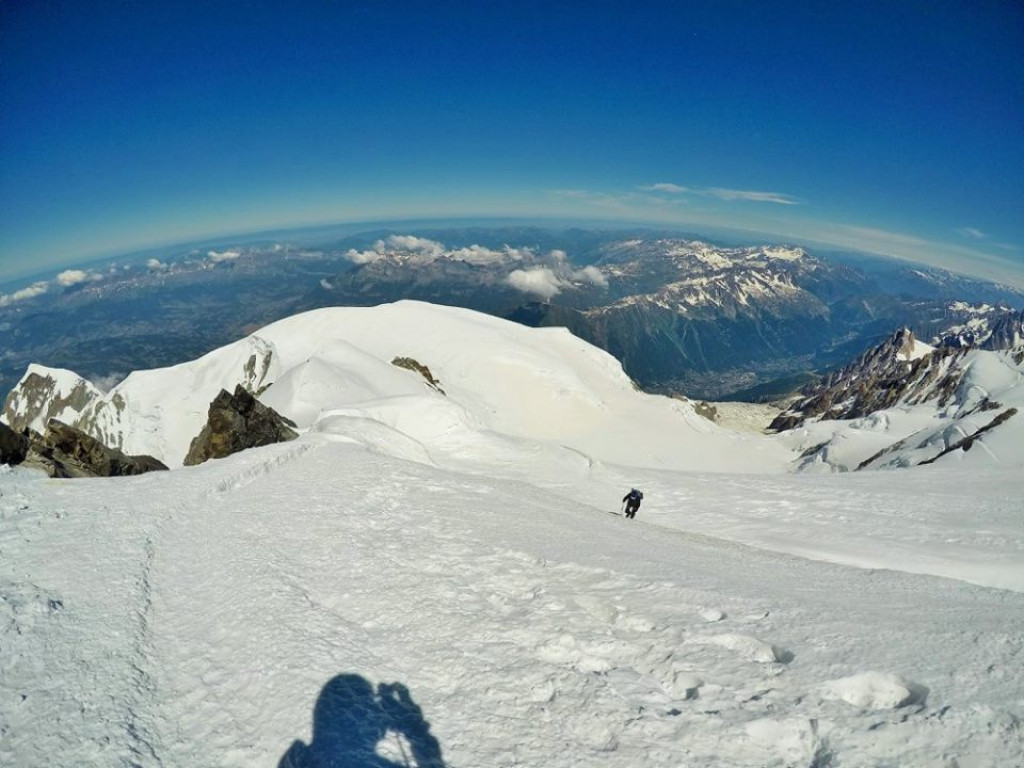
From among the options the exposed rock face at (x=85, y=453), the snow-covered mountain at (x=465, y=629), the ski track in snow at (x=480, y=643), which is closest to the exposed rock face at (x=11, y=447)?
the snow-covered mountain at (x=465, y=629)

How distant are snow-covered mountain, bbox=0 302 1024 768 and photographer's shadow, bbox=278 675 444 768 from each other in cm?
4

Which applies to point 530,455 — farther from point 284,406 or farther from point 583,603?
point 284,406

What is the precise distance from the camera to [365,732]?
7434mm

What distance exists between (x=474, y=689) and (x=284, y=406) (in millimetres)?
48563

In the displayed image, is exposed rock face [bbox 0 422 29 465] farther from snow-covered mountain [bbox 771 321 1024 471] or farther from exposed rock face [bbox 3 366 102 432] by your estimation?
exposed rock face [bbox 3 366 102 432]

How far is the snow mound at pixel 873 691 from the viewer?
7062mm

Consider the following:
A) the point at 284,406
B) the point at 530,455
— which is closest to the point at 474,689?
the point at 530,455

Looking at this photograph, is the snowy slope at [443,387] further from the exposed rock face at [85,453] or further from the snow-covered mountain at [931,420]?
the exposed rock face at [85,453]

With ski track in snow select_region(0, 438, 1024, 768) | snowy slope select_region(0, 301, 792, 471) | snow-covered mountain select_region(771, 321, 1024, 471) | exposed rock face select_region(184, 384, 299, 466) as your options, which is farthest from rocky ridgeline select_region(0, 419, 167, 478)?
snow-covered mountain select_region(771, 321, 1024, 471)

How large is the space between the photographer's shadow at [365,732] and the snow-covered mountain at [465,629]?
36 mm

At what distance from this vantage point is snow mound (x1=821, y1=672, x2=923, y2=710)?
7.06 metres

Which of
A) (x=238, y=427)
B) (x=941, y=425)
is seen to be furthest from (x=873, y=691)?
(x=941, y=425)

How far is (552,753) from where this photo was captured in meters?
6.95

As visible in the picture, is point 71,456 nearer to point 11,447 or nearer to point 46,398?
point 11,447
